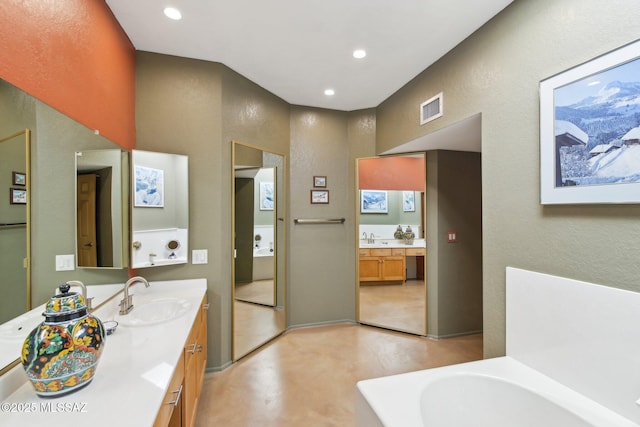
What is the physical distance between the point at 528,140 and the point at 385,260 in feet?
11.6

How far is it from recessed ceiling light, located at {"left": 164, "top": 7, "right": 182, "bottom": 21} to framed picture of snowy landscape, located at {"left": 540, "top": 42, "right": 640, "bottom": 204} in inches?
89.8

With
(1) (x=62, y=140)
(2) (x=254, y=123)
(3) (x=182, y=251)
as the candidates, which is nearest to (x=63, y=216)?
(1) (x=62, y=140)

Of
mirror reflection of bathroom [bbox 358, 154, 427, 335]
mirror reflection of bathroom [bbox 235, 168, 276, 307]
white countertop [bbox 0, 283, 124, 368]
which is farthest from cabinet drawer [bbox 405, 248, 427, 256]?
white countertop [bbox 0, 283, 124, 368]

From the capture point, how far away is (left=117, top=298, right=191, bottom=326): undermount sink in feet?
5.69

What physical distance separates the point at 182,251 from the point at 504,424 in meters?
2.39

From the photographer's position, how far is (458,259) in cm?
327

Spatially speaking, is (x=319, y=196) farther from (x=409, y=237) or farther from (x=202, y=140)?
(x=409, y=237)

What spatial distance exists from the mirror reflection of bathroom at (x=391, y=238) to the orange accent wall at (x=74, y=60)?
9.28 feet

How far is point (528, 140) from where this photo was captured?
5.24ft

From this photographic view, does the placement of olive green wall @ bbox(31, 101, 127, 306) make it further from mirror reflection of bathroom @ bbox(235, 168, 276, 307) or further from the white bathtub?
the white bathtub

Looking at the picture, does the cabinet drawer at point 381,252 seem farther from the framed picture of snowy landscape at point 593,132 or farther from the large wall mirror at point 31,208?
the large wall mirror at point 31,208

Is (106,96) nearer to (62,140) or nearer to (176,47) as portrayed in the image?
(62,140)

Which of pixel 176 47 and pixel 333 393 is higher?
pixel 176 47

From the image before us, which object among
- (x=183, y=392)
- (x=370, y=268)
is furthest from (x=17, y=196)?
(x=370, y=268)
